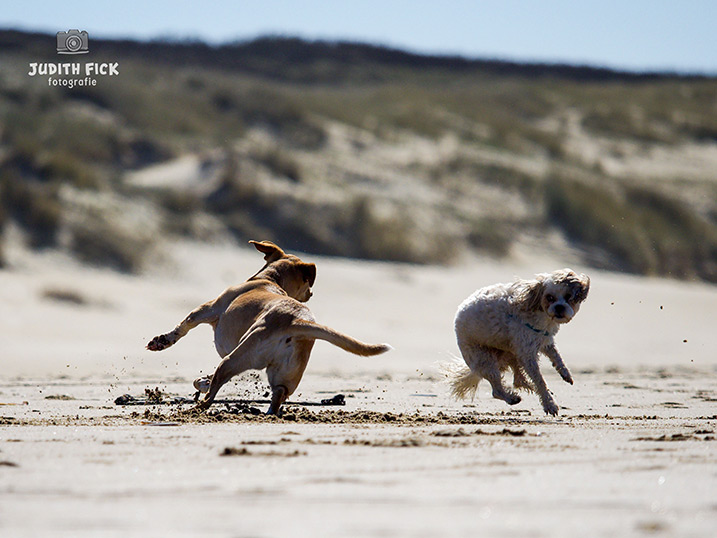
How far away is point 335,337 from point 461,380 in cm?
176

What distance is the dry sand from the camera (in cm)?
343

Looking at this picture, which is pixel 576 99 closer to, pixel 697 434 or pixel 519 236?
pixel 519 236

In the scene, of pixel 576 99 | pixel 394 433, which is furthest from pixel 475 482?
pixel 576 99

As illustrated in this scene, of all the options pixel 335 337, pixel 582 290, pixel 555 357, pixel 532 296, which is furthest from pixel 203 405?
pixel 582 290

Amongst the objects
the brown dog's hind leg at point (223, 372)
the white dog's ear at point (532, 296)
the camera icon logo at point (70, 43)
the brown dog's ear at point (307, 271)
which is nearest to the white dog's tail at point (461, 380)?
the white dog's ear at point (532, 296)

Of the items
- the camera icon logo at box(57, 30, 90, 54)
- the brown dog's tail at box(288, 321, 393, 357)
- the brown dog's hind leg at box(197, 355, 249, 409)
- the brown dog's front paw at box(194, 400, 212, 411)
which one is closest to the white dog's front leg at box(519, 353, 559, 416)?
the brown dog's tail at box(288, 321, 393, 357)

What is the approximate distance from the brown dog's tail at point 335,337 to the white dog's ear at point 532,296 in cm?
144

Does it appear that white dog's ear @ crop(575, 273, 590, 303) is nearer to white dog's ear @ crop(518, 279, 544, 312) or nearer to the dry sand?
white dog's ear @ crop(518, 279, 544, 312)

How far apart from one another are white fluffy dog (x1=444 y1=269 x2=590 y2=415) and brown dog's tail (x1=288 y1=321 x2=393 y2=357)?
135 cm

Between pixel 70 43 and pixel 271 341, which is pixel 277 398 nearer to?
pixel 271 341

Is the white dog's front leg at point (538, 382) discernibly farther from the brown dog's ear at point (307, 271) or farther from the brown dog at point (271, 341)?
the brown dog's ear at point (307, 271)

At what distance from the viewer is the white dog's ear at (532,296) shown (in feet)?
24.5

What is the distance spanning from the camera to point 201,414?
670 cm

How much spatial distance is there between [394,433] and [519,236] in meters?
18.3
